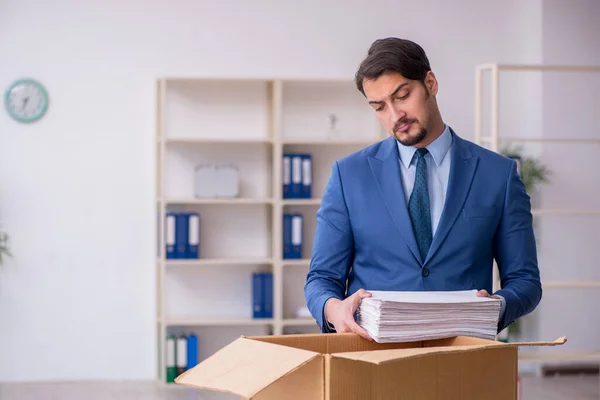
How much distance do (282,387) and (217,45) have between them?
200 inches

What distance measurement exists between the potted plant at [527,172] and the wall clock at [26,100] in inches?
125

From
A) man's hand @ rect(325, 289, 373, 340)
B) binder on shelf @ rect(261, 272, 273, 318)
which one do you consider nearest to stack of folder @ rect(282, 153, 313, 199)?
binder on shelf @ rect(261, 272, 273, 318)

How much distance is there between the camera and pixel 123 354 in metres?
5.96

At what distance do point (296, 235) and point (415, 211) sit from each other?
162 inches

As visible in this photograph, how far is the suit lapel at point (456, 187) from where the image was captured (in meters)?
1.67

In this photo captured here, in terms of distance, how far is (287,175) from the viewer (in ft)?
19.0

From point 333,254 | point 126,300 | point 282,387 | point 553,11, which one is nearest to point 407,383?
point 282,387

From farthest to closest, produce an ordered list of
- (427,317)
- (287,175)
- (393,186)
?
(287,175) < (393,186) < (427,317)

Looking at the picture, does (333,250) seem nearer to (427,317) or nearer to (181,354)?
(427,317)

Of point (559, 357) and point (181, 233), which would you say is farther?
point (181, 233)

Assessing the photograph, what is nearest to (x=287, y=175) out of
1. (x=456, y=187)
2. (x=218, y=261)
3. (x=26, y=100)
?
(x=218, y=261)

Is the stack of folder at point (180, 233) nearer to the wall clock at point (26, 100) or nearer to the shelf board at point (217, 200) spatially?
the shelf board at point (217, 200)

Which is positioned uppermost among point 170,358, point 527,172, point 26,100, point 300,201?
point 26,100

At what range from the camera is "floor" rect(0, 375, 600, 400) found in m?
5.32
